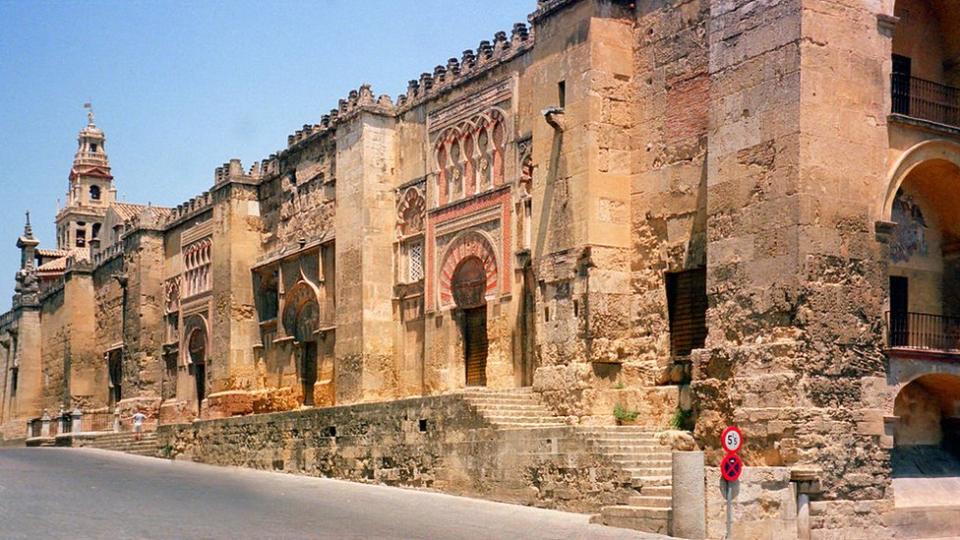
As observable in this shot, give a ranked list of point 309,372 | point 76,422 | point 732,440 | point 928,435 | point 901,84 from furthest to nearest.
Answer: point 76,422, point 309,372, point 901,84, point 928,435, point 732,440

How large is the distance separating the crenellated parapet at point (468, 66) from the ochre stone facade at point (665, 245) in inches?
2.3

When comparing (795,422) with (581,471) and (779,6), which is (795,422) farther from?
(779,6)

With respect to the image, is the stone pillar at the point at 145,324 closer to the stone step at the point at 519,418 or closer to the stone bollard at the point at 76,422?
the stone bollard at the point at 76,422

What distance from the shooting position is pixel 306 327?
28688 mm

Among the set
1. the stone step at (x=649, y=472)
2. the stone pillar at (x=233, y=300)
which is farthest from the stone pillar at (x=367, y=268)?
the stone step at (x=649, y=472)

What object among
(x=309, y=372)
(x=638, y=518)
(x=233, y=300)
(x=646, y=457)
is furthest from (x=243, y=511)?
(x=233, y=300)

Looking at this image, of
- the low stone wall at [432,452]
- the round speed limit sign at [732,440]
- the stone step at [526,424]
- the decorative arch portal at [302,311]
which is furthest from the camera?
the decorative arch portal at [302,311]

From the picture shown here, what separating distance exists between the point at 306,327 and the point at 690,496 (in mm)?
15529

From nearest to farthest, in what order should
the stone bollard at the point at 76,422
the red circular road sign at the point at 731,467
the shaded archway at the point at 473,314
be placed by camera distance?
the red circular road sign at the point at 731,467 → the shaded archway at the point at 473,314 → the stone bollard at the point at 76,422

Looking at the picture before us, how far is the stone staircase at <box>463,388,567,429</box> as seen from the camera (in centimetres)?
1845

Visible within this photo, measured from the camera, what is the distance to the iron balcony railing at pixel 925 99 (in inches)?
696

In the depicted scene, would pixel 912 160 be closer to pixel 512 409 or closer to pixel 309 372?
pixel 512 409

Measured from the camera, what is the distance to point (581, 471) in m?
16.5

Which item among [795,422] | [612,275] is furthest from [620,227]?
[795,422]
